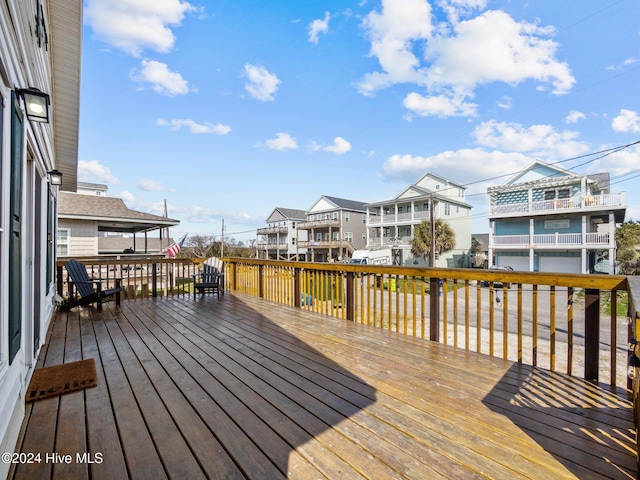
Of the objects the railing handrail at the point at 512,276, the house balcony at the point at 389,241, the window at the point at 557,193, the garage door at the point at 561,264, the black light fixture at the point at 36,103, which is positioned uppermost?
the window at the point at 557,193

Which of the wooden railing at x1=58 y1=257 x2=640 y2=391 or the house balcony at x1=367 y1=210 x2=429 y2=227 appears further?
the house balcony at x1=367 y1=210 x2=429 y2=227

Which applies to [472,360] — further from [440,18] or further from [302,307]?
[440,18]

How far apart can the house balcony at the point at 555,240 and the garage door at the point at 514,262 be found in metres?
1.14

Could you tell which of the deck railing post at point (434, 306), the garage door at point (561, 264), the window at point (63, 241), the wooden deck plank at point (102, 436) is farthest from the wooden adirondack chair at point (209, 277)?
the garage door at point (561, 264)

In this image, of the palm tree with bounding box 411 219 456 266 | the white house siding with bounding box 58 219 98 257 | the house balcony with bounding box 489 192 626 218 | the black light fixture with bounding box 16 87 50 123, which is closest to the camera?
the black light fixture with bounding box 16 87 50 123

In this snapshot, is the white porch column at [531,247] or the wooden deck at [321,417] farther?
the white porch column at [531,247]

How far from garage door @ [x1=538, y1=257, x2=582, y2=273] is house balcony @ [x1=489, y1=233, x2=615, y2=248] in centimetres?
119

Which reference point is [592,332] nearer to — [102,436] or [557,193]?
[102,436]

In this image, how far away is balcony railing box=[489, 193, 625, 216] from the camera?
15477 mm

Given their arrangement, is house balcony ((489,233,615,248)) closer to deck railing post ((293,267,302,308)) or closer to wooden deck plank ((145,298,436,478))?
deck railing post ((293,267,302,308))

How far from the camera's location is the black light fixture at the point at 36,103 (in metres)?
1.98

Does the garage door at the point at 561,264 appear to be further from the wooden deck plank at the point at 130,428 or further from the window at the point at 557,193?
the wooden deck plank at the point at 130,428

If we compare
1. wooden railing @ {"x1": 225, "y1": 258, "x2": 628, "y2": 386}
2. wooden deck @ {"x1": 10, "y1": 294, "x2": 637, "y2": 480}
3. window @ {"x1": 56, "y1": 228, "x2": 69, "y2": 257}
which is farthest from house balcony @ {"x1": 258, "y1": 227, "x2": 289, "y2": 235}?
wooden deck @ {"x1": 10, "y1": 294, "x2": 637, "y2": 480}

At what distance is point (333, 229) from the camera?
28.3m
